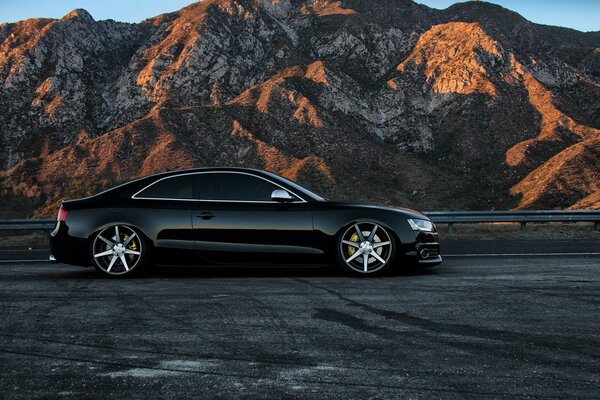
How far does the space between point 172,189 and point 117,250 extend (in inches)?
39.4

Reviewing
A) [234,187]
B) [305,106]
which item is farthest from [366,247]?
[305,106]

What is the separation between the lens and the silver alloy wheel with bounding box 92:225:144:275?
766 centimetres

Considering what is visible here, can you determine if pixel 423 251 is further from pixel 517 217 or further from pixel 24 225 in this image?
pixel 24 225

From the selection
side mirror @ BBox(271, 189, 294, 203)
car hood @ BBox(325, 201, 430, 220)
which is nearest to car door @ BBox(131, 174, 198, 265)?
side mirror @ BBox(271, 189, 294, 203)

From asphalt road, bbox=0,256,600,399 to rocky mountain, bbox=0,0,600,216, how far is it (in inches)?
1338

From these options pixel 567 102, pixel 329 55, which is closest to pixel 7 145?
pixel 329 55

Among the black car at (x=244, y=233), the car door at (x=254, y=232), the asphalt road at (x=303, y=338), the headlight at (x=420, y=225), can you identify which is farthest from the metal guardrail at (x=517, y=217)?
the car door at (x=254, y=232)

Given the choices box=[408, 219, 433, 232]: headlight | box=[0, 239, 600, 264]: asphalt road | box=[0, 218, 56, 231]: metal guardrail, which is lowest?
box=[0, 239, 600, 264]: asphalt road

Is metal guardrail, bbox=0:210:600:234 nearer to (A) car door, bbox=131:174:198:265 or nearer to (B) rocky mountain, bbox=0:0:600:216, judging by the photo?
(A) car door, bbox=131:174:198:265

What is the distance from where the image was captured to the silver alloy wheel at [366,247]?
25.0ft

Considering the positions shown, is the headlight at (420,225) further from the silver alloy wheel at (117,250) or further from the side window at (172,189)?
the silver alloy wheel at (117,250)

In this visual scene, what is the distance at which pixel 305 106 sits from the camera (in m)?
59.7

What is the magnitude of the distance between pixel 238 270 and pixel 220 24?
235 feet

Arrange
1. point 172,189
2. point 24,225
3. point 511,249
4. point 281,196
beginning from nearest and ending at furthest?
point 281,196
point 172,189
point 511,249
point 24,225
